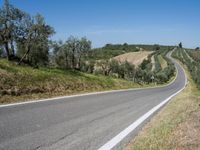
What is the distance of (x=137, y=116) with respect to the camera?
10.9 m

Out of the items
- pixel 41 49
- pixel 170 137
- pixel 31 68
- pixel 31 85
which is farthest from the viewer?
pixel 41 49

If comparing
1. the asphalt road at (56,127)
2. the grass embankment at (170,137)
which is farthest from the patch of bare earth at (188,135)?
the asphalt road at (56,127)

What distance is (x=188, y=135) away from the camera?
7160 mm

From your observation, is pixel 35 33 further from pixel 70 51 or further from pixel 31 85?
pixel 70 51

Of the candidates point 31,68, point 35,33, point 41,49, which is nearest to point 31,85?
point 31,68

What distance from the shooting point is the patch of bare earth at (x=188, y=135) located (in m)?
6.23

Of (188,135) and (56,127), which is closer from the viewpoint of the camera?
(188,135)

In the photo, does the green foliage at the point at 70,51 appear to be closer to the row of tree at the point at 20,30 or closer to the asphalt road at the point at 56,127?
the row of tree at the point at 20,30

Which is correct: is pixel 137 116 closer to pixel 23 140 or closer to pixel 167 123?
pixel 167 123

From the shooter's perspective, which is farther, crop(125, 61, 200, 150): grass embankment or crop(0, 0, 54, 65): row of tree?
crop(0, 0, 54, 65): row of tree

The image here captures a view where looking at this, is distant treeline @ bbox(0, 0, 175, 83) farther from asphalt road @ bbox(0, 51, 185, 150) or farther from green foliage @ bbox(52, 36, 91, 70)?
asphalt road @ bbox(0, 51, 185, 150)

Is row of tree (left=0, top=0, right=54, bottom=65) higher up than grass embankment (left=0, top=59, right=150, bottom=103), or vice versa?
row of tree (left=0, top=0, right=54, bottom=65)

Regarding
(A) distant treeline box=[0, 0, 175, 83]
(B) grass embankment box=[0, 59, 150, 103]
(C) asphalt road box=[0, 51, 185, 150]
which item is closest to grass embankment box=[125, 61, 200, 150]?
(C) asphalt road box=[0, 51, 185, 150]

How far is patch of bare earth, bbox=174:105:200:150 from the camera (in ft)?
20.4
